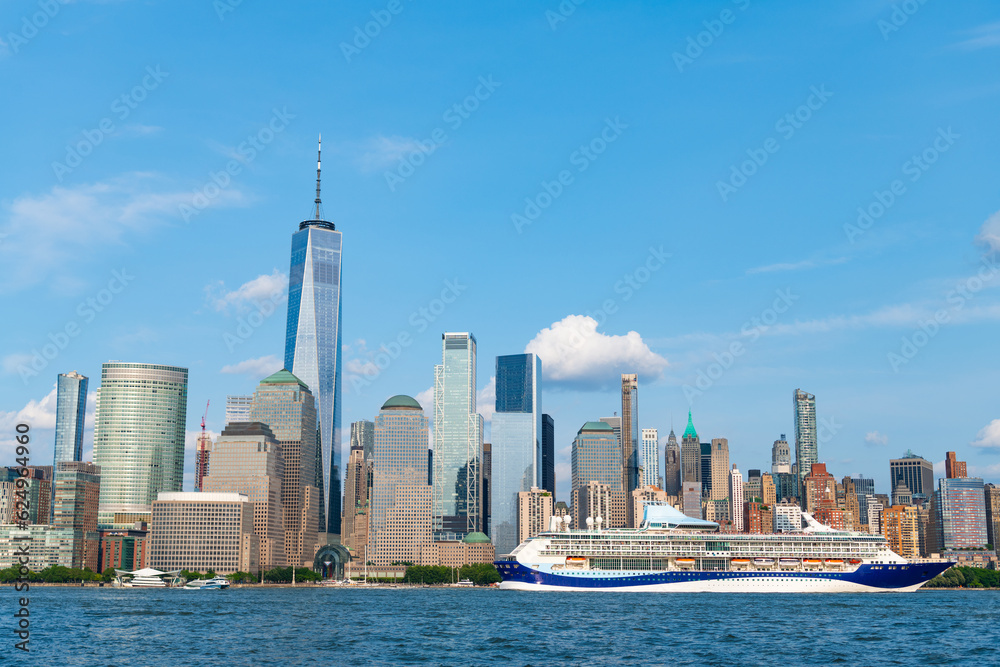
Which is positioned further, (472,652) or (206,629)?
(206,629)

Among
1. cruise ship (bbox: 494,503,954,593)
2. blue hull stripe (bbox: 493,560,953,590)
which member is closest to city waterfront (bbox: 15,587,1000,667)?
A: blue hull stripe (bbox: 493,560,953,590)

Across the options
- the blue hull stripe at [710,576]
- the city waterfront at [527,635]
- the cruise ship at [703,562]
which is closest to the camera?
the city waterfront at [527,635]

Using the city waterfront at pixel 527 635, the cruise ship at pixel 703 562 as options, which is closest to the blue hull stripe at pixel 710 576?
the cruise ship at pixel 703 562

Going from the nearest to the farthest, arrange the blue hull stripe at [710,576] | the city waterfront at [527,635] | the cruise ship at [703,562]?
the city waterfront at [527,635] → the blue hull stripe at [710,576] → the cruise ship at [703,562]

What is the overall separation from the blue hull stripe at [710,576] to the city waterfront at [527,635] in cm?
3107

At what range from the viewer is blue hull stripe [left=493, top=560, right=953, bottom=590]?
174 meters

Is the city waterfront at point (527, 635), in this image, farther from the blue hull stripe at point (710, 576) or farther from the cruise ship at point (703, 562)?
the cruise ship at point (703, 562)

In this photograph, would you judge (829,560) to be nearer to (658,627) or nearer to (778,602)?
(778,602)

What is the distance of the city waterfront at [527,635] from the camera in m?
76.4

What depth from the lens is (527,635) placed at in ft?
306

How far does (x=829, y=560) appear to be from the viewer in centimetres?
18062

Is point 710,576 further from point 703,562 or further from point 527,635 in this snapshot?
point 527,635

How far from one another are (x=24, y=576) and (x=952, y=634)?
8174 cm

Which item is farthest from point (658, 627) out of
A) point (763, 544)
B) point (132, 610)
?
point (763, 544)
